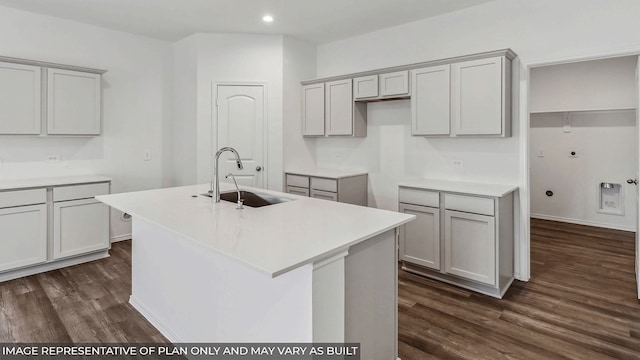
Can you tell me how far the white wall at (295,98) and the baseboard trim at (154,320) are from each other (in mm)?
2453

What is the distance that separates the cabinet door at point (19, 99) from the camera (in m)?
3.39

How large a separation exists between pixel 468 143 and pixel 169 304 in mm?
3036

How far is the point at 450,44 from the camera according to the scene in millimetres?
3709

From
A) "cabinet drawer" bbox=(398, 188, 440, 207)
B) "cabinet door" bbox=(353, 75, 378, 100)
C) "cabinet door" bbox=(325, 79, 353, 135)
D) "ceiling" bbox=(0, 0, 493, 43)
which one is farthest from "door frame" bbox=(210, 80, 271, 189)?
"cabinet drawer" bbox=(398, 188, 440, 207)

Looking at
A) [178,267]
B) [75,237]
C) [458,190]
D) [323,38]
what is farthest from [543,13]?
[75,237]

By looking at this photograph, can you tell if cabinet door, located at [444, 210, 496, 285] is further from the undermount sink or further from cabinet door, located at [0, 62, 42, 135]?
cabinet door, located at [0, 62, 42, 135]

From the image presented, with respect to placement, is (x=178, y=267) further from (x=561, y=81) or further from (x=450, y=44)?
(x=561, y=81)

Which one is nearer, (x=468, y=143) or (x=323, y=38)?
(x=468, y=143)

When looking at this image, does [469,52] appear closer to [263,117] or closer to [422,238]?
[422,238]

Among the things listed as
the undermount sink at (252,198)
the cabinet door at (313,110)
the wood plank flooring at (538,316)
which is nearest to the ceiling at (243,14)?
the cabinet door at (313,110)

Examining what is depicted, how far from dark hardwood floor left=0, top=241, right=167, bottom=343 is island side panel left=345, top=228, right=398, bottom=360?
141cm

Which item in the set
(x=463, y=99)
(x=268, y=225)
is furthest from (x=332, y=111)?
(x=268, y=225)

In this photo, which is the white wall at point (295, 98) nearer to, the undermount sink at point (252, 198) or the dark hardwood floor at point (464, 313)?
the undermount sink at point (252, 198)

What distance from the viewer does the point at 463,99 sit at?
10.8 ft
